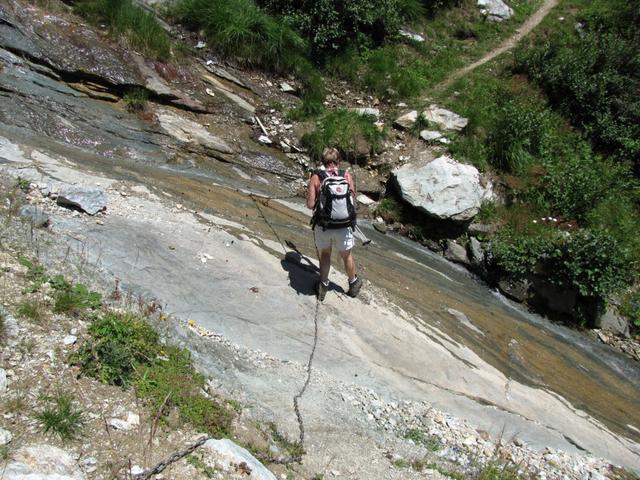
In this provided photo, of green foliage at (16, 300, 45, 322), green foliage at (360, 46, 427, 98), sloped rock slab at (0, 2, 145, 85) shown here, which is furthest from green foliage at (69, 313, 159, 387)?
green foliage at (360, 46, 427, 98)

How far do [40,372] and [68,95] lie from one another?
7.50 m

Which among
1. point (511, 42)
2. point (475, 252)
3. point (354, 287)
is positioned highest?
point (511, 42)

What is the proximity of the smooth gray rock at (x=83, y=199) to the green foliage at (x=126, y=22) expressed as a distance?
601 centimetres

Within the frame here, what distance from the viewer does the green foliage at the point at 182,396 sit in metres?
4.36

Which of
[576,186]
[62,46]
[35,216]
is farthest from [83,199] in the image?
[576,186]

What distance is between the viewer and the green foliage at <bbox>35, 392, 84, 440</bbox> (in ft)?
12.4

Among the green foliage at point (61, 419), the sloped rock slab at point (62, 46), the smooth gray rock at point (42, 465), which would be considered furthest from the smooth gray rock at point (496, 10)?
the smooth gray rock at point (42, 465)

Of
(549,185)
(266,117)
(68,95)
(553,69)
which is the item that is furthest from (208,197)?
(553,69)

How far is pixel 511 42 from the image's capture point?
1872cm

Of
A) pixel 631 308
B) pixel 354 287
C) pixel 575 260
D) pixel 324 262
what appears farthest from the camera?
pixel 631 308

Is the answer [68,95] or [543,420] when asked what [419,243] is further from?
[68,95]

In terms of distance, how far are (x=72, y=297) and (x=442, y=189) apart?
333 inches

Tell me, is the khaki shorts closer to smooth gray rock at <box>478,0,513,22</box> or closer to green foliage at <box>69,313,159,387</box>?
green foliage at <box>69,313,159,387</box>

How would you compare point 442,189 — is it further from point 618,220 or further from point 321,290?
point 321,290
